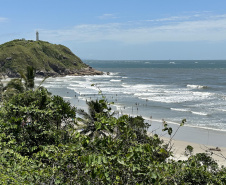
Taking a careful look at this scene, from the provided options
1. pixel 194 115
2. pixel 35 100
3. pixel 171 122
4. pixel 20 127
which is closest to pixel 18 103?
pixel 35 100

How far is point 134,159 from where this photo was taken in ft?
→ 15.1

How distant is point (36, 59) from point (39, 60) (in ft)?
3.37

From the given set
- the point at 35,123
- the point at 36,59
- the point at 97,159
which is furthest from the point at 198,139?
the point at 36,59

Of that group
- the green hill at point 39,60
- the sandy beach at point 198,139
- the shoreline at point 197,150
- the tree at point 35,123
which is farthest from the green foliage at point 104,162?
the green hill at point 39,60

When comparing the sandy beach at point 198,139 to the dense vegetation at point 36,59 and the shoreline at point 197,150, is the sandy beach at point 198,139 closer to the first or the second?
the shoreline at point 197,150

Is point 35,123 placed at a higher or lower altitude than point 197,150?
higher

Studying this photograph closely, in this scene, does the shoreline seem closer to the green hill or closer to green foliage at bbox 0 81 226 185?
green foliage at bbox 0 81 226 185

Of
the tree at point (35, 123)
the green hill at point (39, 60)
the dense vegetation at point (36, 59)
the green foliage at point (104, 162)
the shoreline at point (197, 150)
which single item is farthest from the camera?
the dense vegetation at point (36, 59)

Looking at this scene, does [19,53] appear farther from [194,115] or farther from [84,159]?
[84,159]

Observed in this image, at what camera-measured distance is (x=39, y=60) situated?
99000 millimetres

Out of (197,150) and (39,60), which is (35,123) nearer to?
(197,150)

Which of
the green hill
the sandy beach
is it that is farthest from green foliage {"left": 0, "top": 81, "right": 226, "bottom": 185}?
the green hill

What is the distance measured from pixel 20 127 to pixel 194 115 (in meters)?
26.6

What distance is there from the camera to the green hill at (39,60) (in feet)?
298
